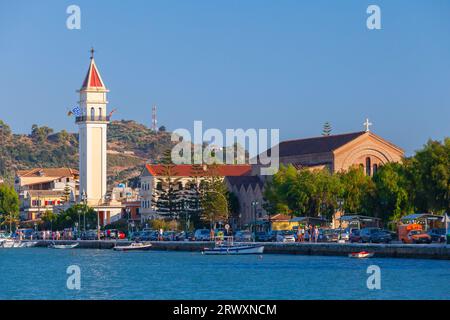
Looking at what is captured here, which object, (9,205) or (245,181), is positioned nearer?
(245,181)

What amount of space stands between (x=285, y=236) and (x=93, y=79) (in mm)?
65189

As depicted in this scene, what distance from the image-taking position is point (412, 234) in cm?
8781

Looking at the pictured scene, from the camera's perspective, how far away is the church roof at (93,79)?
6457 inches

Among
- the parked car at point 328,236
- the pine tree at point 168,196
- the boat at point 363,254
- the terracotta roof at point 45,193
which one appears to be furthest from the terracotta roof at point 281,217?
the terracotta roof at point 45,193

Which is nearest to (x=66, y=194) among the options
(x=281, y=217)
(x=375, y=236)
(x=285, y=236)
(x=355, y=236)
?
(x=281, y=217)

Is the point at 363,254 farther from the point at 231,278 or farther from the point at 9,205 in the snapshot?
the point at 9,205

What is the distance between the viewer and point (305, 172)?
121 metres

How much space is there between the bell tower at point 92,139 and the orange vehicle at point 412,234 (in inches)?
2877

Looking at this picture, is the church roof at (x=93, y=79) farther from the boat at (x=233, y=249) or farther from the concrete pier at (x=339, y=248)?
the boat at (x=233, y=249)

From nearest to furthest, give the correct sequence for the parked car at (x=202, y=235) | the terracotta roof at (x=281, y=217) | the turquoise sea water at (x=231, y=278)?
the turquoise sea water at (x=231, y=278) < the terracotta roof at (x=281, y=217) < the parked car at (x=202, y=235)

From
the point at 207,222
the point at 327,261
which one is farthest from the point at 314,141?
the point at 327,261

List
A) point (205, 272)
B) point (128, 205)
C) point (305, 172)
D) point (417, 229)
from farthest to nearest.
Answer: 1. point (128, 205)
2. point (305, 172)
3. point (417, 229)
4. point (205, 272)

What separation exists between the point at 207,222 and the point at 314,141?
17.0 meters
